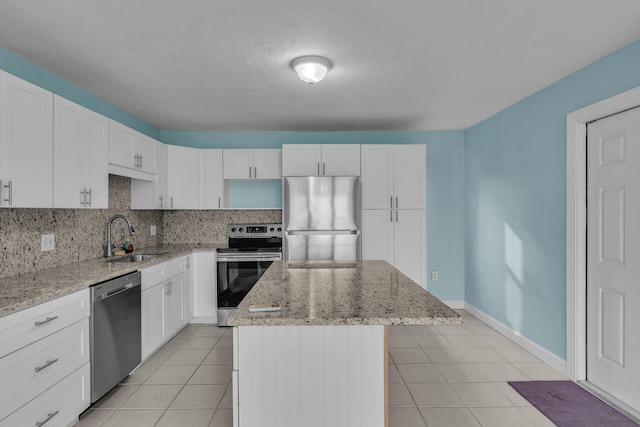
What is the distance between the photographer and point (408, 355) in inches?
120

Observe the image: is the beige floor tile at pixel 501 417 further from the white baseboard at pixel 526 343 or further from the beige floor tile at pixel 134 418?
the beige floor tile at pixel 134 418

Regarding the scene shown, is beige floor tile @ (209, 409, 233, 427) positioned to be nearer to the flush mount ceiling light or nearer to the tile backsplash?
the tile backsplash

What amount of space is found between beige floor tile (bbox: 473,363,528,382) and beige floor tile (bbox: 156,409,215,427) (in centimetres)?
213

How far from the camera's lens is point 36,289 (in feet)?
6.07

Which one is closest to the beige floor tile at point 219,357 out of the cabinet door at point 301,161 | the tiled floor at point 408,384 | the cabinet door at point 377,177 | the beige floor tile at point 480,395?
the tiled floor at point 408,384

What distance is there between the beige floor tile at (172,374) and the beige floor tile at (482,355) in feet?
7.94

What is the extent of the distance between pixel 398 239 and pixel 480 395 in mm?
1849

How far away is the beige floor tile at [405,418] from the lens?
6.80ft

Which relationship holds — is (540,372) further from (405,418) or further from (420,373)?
(405,418)

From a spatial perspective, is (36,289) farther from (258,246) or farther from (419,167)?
(419,167)

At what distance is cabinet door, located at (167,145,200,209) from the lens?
3.91 metres

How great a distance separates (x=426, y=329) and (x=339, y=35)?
307 cm

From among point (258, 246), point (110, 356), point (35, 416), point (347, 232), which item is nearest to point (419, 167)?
point (347, 232)

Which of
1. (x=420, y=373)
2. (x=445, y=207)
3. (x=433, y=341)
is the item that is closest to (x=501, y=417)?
(x=420, y=373)
